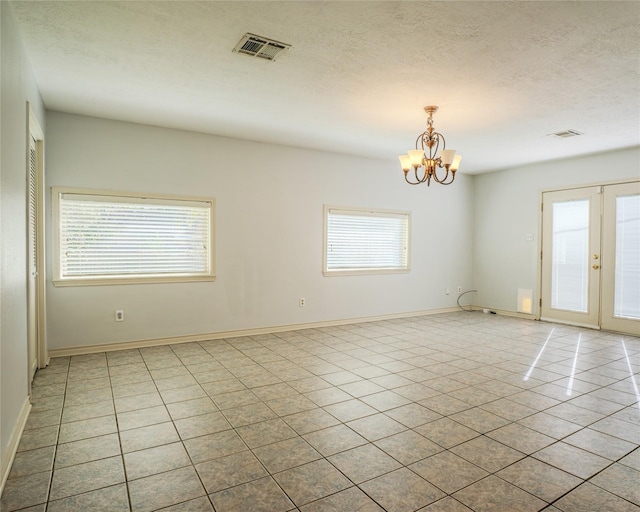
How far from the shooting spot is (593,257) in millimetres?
6148

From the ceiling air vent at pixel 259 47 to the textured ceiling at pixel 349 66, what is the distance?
7cm

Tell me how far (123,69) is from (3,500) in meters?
3.10

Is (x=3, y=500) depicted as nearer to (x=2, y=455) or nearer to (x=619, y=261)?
(x=2, y=455)

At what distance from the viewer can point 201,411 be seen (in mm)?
2998

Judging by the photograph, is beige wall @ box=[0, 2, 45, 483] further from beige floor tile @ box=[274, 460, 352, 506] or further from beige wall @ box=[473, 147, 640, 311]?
beige wall @ box=[473, 147, 640, 311]

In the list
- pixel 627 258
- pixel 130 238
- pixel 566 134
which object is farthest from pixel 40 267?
pixel 627 258

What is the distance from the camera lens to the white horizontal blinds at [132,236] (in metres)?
4.54

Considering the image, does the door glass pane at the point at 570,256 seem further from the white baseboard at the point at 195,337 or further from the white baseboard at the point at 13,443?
the white baseboard at the point at 13,443

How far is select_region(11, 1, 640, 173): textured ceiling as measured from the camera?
2541 mm

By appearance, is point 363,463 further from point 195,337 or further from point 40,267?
point 40,267

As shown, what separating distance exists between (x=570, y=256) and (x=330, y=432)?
5.62m

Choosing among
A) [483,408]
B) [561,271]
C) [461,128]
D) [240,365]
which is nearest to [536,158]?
[561,271]

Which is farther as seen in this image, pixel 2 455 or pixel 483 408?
pixel 483 408

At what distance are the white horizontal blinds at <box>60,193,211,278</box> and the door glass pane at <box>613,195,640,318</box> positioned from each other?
5.83 metres
